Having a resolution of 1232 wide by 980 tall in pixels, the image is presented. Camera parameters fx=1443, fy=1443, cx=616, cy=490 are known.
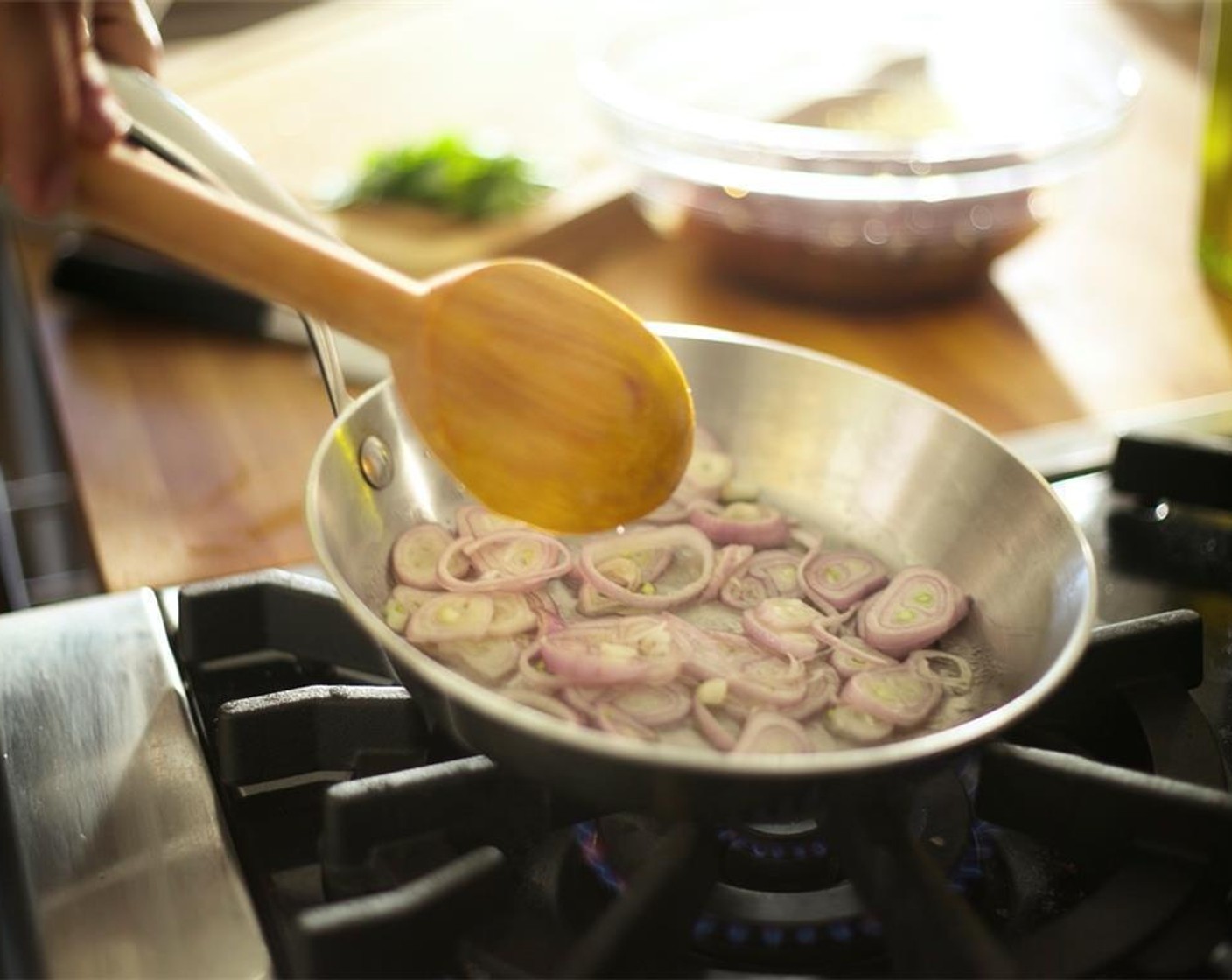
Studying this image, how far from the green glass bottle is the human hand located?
830mm

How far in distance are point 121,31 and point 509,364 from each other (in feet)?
0.94

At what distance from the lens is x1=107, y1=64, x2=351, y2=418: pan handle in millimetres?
713

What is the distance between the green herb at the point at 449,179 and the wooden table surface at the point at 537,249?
58 mm

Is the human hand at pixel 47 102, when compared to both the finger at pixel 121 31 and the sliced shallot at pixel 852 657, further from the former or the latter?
the sliced shallot at pixel 852 657

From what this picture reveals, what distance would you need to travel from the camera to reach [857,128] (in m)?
1.17

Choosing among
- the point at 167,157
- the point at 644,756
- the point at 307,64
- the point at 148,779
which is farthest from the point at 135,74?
the point at 307,64

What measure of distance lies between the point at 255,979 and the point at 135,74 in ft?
1.46

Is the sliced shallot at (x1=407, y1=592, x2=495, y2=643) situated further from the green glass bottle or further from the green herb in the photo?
the green glass bottle

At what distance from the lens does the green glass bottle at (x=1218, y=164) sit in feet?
3.56

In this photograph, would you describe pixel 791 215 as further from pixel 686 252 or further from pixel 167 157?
pixel 167 157

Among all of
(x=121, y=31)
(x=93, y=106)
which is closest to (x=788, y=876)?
(x=93, y=106)

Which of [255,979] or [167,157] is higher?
[167,157]

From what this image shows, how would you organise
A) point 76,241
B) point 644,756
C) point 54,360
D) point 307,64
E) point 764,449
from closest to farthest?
point 644,756, point 764,449, point 54,360, point 76,241, point 307,64

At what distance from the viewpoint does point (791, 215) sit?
1.07 metres
